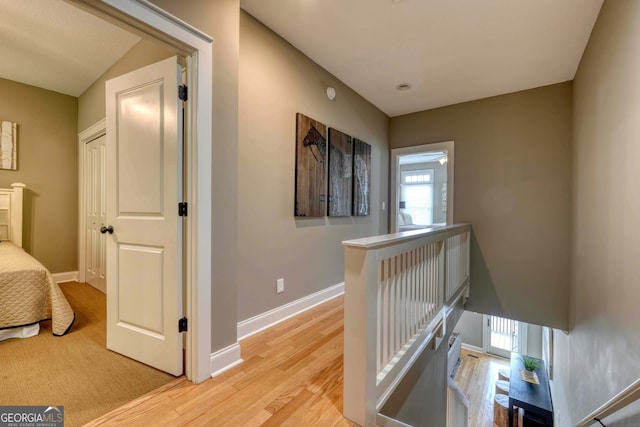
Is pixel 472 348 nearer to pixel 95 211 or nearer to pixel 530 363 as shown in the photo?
pixel 530 363

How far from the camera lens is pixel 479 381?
5805 mm

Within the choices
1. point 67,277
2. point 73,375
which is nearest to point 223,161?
point 73,375

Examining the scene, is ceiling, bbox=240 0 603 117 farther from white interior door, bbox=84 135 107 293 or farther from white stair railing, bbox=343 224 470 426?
Result: white interior door, bbox=84 135 107 293

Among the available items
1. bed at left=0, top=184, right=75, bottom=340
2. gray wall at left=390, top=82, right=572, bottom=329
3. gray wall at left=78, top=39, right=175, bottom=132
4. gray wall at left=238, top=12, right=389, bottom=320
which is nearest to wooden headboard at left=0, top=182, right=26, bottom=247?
gray wall at left=78, top=39, right=175, bottom=132

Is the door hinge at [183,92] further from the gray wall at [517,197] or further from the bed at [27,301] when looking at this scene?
the gray wall at [517,197]

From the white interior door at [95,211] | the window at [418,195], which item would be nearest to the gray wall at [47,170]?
the white interior door at [95,211]

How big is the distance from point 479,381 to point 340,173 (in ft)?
19.0

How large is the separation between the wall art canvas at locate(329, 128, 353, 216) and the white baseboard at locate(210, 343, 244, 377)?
1.68 meters

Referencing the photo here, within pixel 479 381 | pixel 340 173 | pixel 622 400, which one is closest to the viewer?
pixel 622 400

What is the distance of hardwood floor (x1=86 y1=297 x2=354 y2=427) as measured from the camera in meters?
1.32

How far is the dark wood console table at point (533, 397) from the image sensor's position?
421cm

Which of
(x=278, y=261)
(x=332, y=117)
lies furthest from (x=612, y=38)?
(x=278, y=261)

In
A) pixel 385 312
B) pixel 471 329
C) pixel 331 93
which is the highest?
pixel 331 93

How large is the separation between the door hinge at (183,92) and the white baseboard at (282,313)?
64.1 inches
